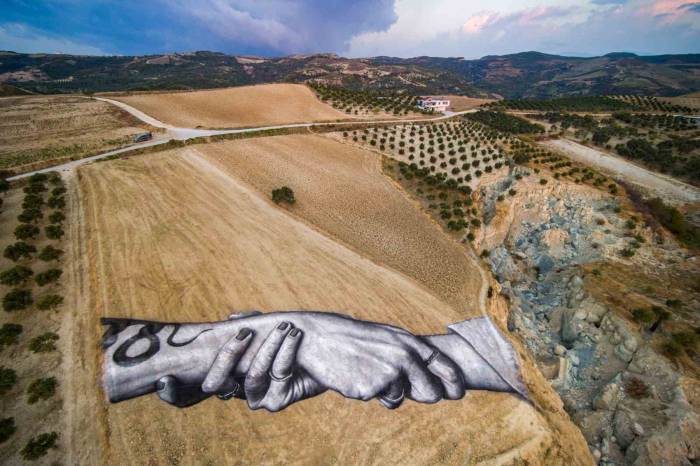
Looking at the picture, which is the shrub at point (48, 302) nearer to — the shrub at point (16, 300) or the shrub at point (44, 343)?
the shrub at point (16, 300)

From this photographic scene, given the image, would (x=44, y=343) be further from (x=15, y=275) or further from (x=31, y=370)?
(x=15, y=275)

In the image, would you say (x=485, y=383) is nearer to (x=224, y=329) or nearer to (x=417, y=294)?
(x=417, y=294)

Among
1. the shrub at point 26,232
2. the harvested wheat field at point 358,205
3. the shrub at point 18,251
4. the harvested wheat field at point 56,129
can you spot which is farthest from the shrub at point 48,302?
the harvested wheat field at point 56,129

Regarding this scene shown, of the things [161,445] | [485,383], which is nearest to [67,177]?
[161,445]

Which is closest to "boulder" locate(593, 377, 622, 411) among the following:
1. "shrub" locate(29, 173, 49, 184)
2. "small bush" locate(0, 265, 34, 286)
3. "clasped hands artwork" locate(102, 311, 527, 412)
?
"clasped hands artwork" locate(102, 311, 527, 412)

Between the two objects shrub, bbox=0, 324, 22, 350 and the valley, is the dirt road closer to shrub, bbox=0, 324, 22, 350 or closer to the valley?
the valley

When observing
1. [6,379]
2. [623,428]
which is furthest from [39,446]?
[623,428]
